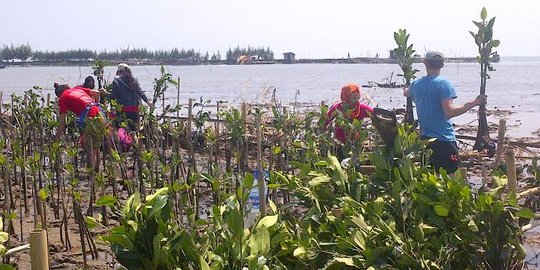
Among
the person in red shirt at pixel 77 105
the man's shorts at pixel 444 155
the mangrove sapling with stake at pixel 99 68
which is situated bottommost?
the man's shorts at pixel 444 155

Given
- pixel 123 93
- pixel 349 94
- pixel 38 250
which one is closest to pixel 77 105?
pixel 123 93

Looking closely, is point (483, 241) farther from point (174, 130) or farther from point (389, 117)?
point (174, 130)

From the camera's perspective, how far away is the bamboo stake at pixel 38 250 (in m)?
2.62

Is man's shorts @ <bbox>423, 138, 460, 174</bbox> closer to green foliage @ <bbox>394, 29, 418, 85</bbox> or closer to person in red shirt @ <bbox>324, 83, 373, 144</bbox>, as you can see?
person in red shirt @ <bbox>324, 83, 373, 144</bbox>

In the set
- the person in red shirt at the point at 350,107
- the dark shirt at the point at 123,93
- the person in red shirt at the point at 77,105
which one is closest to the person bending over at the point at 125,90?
the dark shirt at the point at 123,93

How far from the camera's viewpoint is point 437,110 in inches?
216

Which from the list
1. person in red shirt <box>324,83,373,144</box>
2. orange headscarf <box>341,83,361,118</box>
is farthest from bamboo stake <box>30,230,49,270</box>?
orange headscarf <box>341,83,361,118</box>

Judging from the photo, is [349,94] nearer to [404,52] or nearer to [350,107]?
[350,107]

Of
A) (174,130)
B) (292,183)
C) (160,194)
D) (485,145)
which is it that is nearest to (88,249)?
(174,130)

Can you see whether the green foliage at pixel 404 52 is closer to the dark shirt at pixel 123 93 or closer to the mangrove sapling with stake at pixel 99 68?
the dark shirt at pixel 123 93

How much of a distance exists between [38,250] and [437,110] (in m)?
3.63

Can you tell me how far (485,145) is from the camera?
1004 cm

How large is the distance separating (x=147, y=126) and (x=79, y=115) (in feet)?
2.89

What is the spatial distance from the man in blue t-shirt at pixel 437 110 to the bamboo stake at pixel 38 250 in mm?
3494
